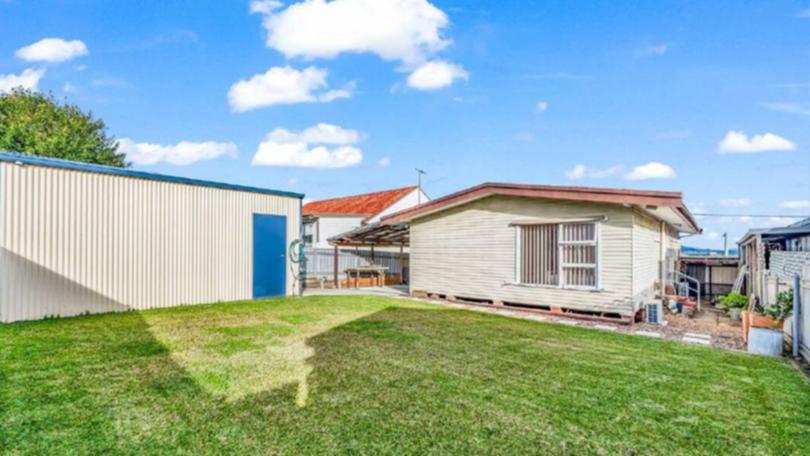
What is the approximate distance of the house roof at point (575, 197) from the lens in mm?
7992

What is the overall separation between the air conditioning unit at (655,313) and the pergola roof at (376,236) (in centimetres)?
701

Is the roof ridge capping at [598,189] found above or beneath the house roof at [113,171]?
beneath

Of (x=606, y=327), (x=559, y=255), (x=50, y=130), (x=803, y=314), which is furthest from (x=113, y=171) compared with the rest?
(x=50, y=130)

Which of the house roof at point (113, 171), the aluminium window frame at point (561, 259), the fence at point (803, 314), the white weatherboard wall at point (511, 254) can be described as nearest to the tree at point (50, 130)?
the house roof at point (113, 171)

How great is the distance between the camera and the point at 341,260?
19281mm

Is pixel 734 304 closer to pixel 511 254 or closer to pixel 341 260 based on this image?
pixel 511 254

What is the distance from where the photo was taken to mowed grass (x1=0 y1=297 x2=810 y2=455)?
120 inches

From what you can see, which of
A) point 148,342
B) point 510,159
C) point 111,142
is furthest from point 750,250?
point 111,142

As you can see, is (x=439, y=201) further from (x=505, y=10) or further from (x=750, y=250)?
(x=750, y=250)

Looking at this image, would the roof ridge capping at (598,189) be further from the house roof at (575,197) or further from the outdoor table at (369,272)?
the outdoor table at (369,272)

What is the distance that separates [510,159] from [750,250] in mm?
9447

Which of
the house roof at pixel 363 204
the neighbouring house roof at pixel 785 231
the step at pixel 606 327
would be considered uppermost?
the house roof at pixel 363 204

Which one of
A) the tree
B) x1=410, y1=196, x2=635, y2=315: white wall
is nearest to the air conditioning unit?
x1=410, y1=196, x2=635, y2=315: white wall

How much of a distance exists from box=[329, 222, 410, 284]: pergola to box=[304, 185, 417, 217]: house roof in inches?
202
